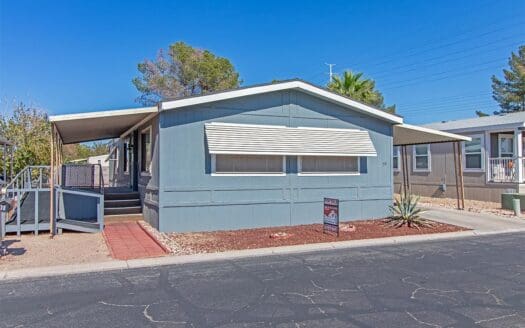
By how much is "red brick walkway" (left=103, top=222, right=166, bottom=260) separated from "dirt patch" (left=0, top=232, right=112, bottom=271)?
0.20m

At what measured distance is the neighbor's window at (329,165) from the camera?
1271 cm

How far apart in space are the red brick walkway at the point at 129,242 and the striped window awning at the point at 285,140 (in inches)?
109

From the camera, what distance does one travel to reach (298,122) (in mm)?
12633

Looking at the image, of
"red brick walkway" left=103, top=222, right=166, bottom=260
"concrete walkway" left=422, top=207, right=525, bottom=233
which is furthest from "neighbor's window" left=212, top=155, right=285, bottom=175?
"concrete walkway" left=422, top=207, right=525, bottom=233

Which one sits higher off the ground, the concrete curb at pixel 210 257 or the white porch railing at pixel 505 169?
the white porch railing at pixel 505 169

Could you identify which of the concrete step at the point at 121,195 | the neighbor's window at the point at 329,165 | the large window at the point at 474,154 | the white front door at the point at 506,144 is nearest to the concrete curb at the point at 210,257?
the neighbor's window at the point at 329,165

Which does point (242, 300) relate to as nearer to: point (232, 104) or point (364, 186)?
point (232, 104)

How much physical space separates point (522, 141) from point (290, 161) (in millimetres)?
13065

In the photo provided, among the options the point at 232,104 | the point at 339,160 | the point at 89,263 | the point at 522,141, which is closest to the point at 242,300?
the point at 89,263

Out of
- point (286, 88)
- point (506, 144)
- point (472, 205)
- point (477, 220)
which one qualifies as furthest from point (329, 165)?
point (506, 144)

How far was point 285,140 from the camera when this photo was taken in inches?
477

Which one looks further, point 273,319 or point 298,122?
point 298,122

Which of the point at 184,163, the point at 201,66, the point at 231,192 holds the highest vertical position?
the point at 201,66

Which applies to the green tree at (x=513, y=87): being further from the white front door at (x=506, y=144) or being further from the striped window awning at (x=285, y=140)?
the striped window awning at (x=285, y=140)
